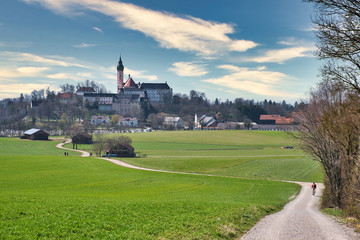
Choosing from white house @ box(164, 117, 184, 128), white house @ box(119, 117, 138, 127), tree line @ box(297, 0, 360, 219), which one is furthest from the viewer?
white house @ box(119, 117, 138, 127)

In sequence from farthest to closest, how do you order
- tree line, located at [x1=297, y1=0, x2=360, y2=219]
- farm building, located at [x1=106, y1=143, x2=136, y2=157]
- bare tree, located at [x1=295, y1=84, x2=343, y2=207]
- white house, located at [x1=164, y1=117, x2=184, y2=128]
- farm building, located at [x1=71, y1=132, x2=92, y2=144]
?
white house, located at [x1=164, y1=117, x2=184, y2=128]
farm building, located at [x1=71, y1=132, x2=92, y2=144]
farm building, located at [x1=106, y1=143, x2=136, y2=157]
bare tree, located at [x1=295, y1=84, x2=343, y2=207]
tree line, located at [x1=297, y1=0, x2=360, y2=219]

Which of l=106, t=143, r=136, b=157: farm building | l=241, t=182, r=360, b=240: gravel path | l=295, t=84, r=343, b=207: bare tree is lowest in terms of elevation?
l=106, t=143, r=136, b=157: farm building

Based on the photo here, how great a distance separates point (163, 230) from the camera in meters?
12.3

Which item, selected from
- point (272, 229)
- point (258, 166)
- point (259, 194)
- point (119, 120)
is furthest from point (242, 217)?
point (119, 120)

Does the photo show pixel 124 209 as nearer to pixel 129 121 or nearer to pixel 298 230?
pixel 298 230

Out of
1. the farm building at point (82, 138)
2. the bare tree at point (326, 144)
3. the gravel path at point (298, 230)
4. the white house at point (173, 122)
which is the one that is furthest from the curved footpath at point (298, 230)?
the white house at point (173, 122)

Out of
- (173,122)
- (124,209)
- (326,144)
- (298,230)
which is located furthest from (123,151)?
(173,122)

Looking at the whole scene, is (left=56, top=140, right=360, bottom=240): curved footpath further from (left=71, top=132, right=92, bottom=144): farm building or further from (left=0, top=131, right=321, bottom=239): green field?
(left=71, top=132, right=92, bottom=144): farm building

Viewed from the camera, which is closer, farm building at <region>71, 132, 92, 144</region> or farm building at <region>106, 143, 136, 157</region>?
farm building at <region>106, 143, 136, 157</region>

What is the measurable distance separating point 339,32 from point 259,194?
75.8 feet

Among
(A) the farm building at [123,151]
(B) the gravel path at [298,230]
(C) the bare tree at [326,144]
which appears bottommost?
(A) the farm building at [123,151]

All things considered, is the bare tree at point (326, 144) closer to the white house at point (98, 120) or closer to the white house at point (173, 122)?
the white house at point (173, 122)

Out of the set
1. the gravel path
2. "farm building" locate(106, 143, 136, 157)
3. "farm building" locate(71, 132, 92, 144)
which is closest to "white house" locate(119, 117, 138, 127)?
"farm building" locate(71, 132, 92, 144)

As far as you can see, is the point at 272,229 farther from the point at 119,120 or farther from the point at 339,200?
the point at 119,120
